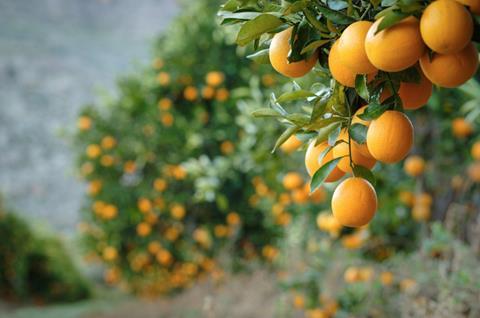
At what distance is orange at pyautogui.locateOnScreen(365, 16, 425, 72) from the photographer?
0.51 m

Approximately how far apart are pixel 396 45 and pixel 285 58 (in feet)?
0.52

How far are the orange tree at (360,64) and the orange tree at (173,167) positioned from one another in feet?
7.86

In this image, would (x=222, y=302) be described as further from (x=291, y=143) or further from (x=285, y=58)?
(x=285, y=58)

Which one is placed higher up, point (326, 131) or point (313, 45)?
point (313, 45)

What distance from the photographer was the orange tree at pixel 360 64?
20.0 inches

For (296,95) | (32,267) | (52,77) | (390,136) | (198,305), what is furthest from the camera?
(52,77)

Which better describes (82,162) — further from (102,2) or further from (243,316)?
(102,2)

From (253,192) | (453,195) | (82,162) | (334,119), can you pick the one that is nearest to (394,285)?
(453,195)

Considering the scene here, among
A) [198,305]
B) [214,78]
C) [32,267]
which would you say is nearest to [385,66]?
[214,78]

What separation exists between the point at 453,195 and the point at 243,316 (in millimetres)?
1379

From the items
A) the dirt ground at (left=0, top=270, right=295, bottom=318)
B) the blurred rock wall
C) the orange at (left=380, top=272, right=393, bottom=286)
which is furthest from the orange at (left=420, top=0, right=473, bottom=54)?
the blurred rock wall

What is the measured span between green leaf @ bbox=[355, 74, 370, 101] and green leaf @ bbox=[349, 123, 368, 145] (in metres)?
0.05

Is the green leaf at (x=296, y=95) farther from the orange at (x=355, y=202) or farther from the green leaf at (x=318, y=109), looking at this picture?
the orange at (x=355, y=202)

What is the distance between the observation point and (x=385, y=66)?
1.70 ft
